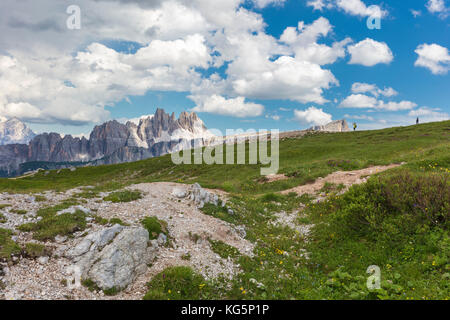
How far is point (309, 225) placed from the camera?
18.7 meters

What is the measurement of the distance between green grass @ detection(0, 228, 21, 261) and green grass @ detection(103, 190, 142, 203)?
7.53 meters

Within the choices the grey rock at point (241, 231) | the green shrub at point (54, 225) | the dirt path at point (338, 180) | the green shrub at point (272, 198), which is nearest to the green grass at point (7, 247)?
the green shrub at point (54, 225)

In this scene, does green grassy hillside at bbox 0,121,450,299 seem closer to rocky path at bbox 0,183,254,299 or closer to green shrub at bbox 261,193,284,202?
rocky path at bbox 0,183,254,299

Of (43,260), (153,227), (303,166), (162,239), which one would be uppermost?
(303,166)

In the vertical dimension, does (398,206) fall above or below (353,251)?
above

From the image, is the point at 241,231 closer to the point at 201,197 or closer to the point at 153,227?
the point at 201,197

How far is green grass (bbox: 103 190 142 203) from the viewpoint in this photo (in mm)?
18172

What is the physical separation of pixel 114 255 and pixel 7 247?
13.6 ft

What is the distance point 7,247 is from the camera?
9680 millimetres

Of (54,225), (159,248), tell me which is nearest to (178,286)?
(159,248)
